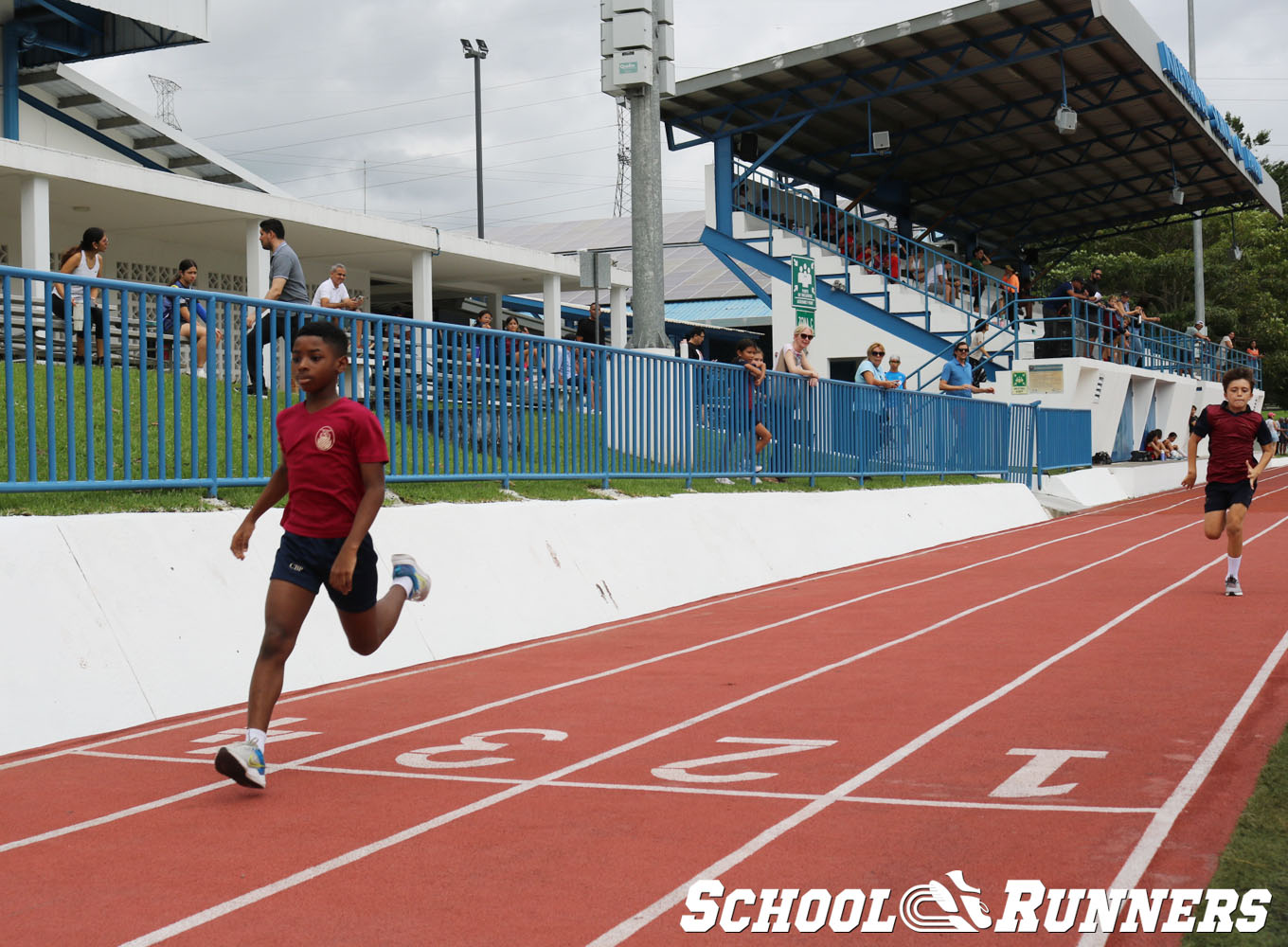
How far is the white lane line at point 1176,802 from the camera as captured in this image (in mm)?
4547

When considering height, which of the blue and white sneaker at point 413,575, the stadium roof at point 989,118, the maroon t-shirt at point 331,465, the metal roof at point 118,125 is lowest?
the blue and white sneaker at point 413,575

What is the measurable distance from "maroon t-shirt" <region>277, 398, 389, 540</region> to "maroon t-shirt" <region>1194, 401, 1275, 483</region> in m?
8.64

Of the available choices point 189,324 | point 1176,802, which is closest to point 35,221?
point 189,324

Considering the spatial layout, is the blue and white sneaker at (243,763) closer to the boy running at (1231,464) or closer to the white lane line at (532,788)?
the white lane line at (532,788)

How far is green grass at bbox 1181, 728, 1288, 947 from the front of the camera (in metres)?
3.98

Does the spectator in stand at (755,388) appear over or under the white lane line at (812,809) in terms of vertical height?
over

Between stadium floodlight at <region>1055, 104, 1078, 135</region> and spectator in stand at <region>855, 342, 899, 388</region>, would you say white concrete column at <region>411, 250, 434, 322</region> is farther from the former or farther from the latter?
stadium floodlight at <region>1055, 104, 1078, 135</region>

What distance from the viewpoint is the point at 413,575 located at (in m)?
6.92

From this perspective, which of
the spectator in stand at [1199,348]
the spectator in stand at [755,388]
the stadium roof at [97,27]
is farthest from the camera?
the spectator in stand at [1199,348]

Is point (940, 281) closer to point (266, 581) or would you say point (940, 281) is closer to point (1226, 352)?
point (1226, 352)

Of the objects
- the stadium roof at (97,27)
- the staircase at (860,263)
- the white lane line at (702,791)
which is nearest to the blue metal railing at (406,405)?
the white lane line at (702,791)

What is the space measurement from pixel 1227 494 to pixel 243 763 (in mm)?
9584

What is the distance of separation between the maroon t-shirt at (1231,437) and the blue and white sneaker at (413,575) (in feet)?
26.6

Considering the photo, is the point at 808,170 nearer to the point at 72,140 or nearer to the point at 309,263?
the point at 309,263
